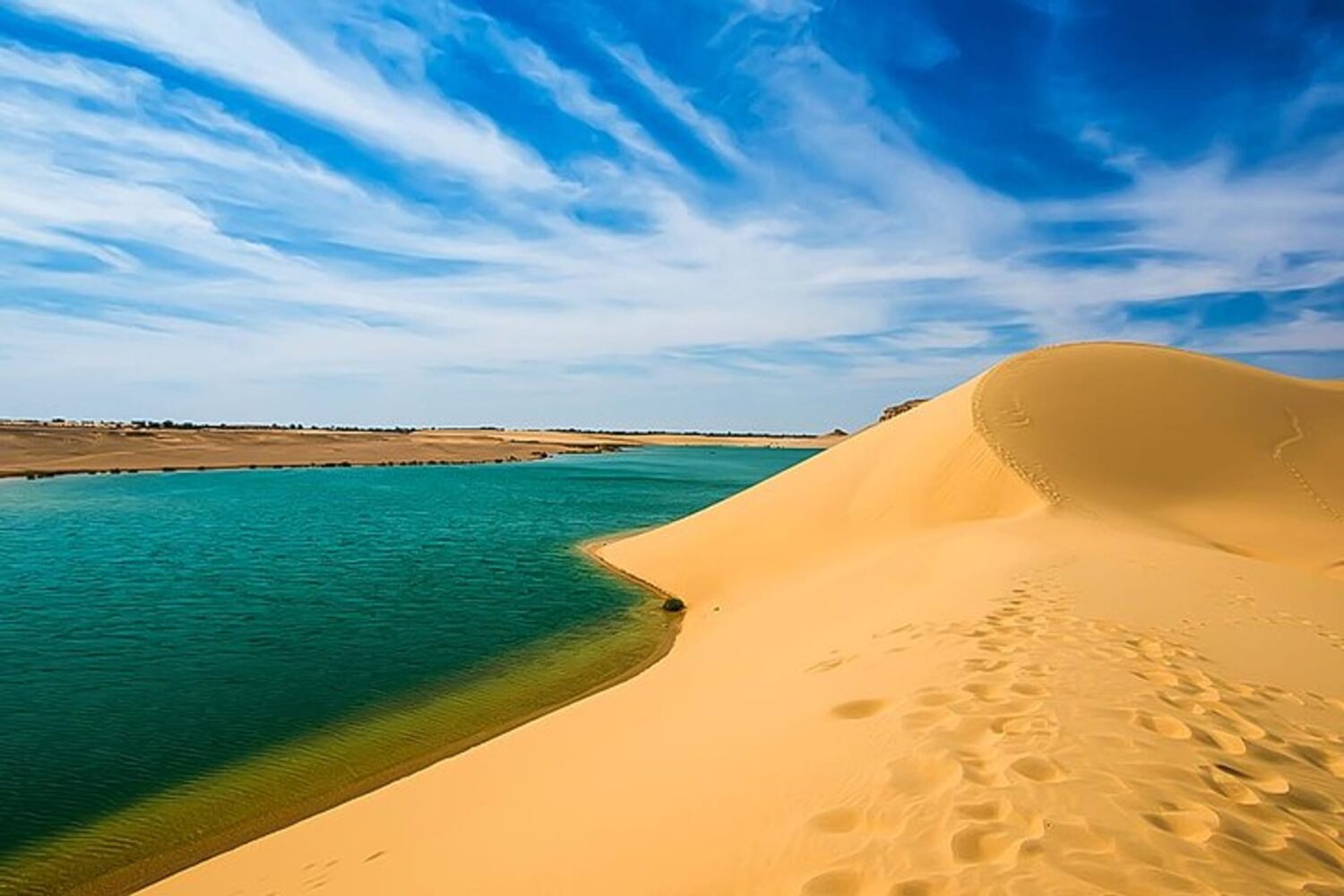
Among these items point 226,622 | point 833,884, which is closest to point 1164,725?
point 833,884

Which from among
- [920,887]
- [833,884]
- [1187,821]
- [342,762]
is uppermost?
[1187,821]

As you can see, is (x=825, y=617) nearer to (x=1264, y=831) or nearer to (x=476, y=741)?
(x=476, y=741)

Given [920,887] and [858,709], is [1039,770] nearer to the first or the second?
[920,887]

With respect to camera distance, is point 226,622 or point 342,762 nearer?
point 342,762

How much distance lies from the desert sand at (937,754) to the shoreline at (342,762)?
508 millimetres

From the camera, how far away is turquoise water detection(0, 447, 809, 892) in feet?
27.2

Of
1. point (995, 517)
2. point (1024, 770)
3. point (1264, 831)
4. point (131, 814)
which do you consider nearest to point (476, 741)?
point (131, 814)

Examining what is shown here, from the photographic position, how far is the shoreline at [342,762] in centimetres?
613

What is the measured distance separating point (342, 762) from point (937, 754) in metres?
6.86

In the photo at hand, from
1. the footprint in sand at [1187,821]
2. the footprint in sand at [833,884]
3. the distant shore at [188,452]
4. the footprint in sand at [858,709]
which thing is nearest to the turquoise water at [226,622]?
the footprint in sand at [858,709]

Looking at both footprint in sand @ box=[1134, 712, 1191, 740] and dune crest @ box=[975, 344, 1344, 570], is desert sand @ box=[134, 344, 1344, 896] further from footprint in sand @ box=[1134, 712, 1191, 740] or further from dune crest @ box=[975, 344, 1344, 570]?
dune crest @ box=[975, 344, 1344, 570]

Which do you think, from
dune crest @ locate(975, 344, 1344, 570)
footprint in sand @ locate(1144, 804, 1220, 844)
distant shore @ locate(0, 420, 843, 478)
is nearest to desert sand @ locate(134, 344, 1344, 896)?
footprint in sand @ locate(1144, 804, 1220, 844)

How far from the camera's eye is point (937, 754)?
436cm

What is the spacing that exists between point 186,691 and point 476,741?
4865 millimetres
